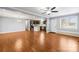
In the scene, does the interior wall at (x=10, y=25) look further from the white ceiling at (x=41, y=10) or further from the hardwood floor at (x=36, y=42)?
the white ceiling at (x=41, y=10)

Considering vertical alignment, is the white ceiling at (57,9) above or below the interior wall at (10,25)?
above

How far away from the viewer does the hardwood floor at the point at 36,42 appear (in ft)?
5.39

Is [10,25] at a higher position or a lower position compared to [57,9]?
lower

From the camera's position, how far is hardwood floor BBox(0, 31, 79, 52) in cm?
164

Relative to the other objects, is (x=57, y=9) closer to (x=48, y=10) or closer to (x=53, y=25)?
(x=48, y=10)

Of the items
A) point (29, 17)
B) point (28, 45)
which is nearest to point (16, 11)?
point (29, 17)

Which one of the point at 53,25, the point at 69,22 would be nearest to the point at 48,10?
the point at 53,25

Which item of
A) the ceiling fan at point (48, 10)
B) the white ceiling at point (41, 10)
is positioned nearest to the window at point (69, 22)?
the white ceiling at point (41, 10)

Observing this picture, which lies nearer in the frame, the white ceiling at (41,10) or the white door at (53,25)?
the white ceiling at (41,10)

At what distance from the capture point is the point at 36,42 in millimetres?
1717

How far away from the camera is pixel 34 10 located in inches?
67.8

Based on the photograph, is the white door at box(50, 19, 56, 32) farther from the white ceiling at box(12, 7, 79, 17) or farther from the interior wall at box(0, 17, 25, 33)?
the interior wall at box(0, 17, 25, 33)

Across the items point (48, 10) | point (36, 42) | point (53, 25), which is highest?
point (48, 10)
